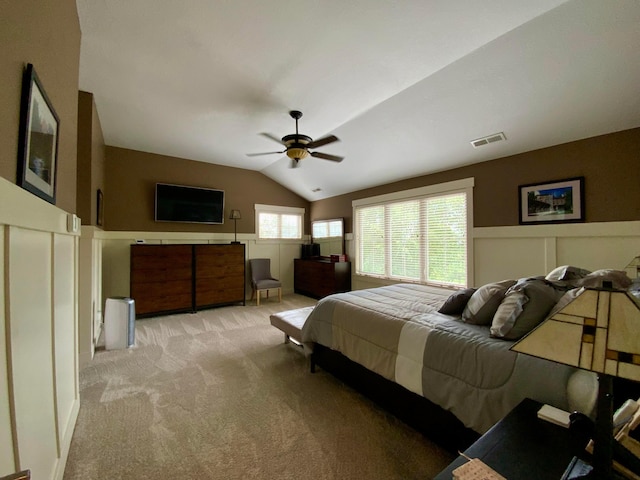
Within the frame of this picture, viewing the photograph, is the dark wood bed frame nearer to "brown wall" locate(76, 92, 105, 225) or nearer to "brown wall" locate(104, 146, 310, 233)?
"brown wall" locate(76, 92, 105, 225)

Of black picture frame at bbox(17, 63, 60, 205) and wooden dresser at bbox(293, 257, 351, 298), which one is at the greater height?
black picture frame at bbox(17, 63, 60, 205)

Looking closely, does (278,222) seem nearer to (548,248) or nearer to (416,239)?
(416,239)

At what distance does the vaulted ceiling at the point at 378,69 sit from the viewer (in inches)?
71.9

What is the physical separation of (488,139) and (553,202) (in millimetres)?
1005

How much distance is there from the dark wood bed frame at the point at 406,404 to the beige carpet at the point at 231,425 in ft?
0.25

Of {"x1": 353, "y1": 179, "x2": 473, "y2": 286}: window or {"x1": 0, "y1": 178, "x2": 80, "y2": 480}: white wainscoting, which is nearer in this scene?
{"x1": 0, "y1": 178, "x2": 80, "y2": 480}: white wainscoting

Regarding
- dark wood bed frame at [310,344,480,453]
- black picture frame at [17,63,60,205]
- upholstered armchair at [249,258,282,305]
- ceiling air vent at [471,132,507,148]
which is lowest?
dark wood bed frame at [310,344,480,453]

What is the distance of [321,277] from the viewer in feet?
17.7

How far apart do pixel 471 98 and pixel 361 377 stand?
2814 millimetres

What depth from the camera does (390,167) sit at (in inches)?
167

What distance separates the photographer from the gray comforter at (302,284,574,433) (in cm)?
122

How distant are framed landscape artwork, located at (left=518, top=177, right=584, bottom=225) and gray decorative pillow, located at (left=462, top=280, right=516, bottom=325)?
1.87m

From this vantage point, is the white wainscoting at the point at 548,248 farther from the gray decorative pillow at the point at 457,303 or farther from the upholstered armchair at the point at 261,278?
the upholstered armchair at the point at 261,278

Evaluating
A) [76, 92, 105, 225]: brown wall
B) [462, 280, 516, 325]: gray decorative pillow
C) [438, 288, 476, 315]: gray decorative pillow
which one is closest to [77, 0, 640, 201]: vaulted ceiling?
[76, 92, 105, 225]: brown wall
